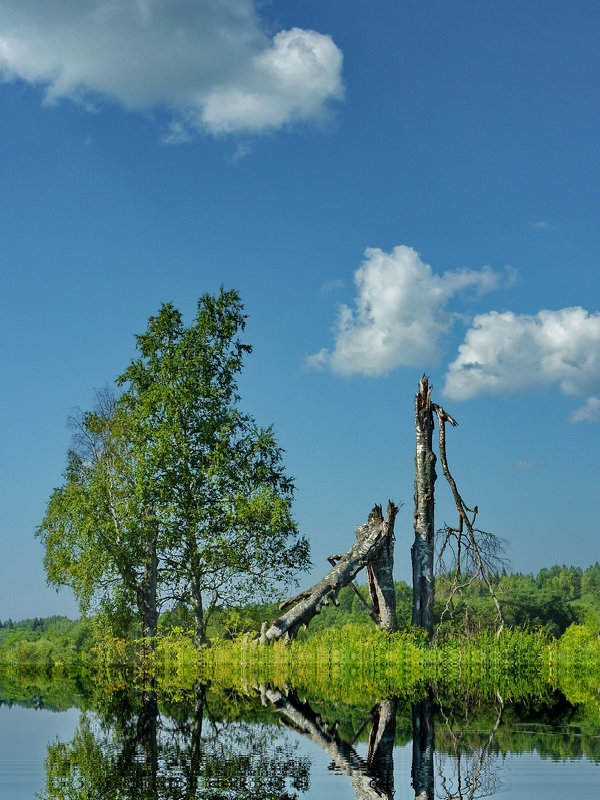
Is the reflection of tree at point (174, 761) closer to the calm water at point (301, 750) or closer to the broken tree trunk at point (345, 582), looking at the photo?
the calm water at point (301, 750)

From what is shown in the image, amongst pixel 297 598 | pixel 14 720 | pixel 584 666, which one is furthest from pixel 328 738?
pixel 584 666

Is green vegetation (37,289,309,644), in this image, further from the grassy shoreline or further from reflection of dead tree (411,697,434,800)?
reflection of dead tree (411,697,434,800)

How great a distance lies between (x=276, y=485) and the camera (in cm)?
3133

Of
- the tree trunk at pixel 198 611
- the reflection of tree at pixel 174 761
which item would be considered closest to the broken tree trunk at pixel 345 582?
the tree trunk at pixel 198 611

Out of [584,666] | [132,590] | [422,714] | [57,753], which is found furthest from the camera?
[132,590]

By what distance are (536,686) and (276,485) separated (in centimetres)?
1647

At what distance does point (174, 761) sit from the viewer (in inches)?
287

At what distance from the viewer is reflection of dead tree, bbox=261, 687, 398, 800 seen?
645cm

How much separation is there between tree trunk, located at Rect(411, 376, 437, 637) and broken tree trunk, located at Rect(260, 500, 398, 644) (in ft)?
3.12

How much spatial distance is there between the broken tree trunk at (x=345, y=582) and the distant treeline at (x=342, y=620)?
33.0 inches

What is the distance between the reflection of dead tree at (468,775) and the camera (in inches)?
253

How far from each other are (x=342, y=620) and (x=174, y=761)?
5092 cm

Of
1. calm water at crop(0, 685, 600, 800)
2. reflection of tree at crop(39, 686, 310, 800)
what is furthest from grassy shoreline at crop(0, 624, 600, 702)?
reflection of tree at crop(39, 686, 310, 800)

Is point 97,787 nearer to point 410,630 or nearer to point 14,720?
point 14,720
